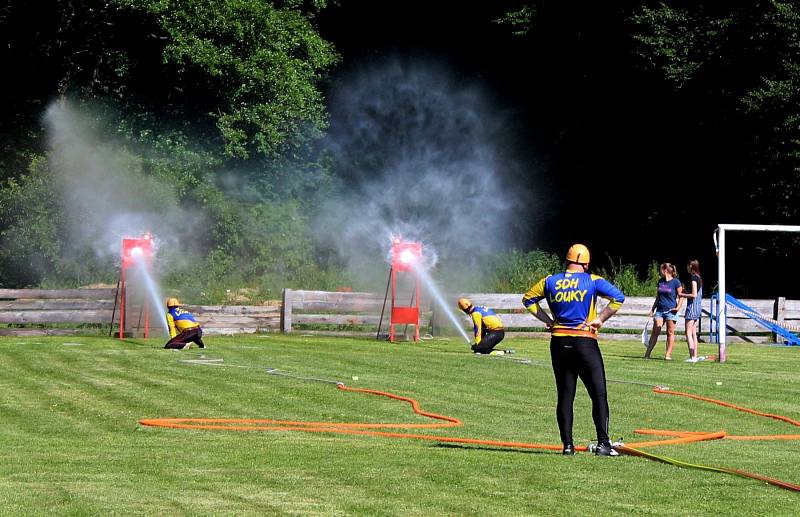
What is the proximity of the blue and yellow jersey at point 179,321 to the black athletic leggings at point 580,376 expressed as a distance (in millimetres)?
15032

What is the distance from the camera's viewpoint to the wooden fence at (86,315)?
105 feet

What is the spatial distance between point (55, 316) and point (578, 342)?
23.3m

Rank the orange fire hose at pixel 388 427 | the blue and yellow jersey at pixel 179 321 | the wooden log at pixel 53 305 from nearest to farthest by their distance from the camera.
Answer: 1. the orange fire hose at pixel 388 427
2. the blue and yellow jersey at pixel 179 321
3. the wooden log at pixel 53 305

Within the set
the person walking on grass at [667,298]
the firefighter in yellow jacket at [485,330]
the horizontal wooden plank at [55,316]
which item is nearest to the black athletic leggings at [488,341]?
the firefighter in yellow jacket at [485,330]

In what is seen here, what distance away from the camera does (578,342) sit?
11438 millimetres

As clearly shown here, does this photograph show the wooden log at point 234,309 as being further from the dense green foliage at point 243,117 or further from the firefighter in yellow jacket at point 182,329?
the dense green foliage at point 243,117

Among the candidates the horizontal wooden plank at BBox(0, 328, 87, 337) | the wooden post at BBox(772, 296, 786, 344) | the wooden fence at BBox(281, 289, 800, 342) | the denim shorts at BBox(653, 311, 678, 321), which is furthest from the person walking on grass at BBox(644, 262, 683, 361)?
the horizontal wooden plank at BBox(0, 328, 87, 337)

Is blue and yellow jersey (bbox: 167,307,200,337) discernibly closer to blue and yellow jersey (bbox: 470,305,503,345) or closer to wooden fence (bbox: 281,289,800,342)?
blue and yellow jersey (bbox: 470,305,503,345)

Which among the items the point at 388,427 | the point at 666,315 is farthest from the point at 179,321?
the point at 388,427

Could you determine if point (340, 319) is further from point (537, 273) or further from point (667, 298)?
point (667, 298)

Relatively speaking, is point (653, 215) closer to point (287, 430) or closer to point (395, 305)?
point (395, 305)

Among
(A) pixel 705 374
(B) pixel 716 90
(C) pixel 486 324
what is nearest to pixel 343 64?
(B) pixel 716 90

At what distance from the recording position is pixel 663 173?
43.8 m

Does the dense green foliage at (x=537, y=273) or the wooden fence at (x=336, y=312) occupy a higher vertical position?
the dense green foliage at (x=537, y=273)
